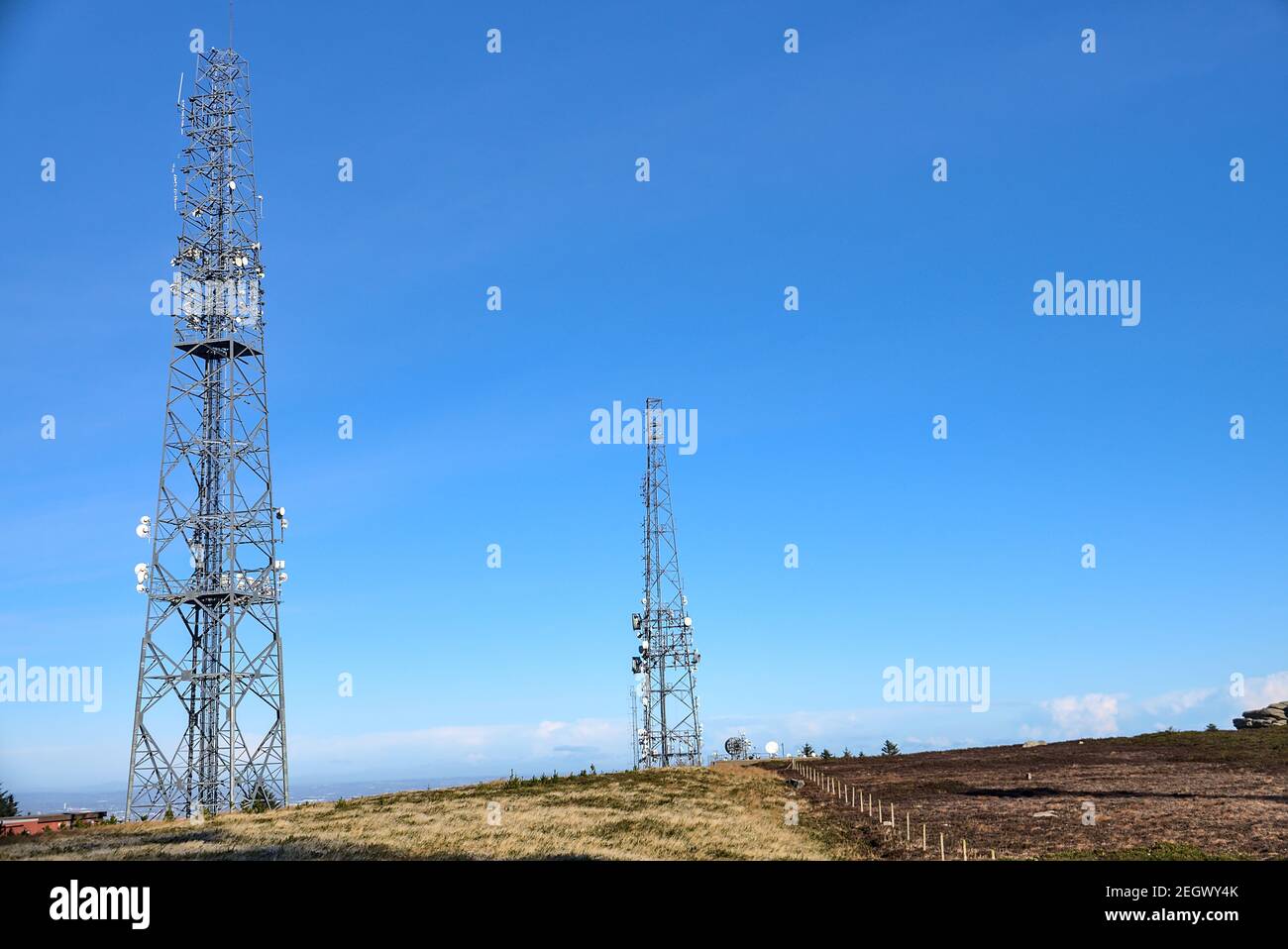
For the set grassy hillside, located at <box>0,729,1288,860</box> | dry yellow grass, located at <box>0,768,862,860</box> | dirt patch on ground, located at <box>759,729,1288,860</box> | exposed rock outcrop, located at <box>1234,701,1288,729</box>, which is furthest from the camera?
exposed rock outcrop, located at <box>1234,701,1288,729</box>

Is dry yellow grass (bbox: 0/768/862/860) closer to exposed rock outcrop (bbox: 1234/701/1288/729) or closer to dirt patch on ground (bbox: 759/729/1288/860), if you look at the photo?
dirt patch on ground (bbox: 759/729/1288/860)

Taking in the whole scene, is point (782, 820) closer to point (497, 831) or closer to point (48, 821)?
point (497, 831)

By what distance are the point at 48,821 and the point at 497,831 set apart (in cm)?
2966

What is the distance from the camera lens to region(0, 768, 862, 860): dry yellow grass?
29625mm

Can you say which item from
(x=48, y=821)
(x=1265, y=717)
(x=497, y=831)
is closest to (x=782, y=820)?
(x=497, y=831)

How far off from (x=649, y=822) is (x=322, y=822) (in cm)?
1188

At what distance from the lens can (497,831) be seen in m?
35.4

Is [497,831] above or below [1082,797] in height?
above

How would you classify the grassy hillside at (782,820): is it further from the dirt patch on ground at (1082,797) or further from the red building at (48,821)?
the red building at (48,821)

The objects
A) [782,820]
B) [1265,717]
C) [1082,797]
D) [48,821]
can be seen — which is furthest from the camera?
[1265,717]

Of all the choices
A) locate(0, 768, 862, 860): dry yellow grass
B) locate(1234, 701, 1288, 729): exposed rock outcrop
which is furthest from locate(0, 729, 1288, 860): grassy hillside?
locate(1234, 701, 1288, 729): exposed rock outcrop

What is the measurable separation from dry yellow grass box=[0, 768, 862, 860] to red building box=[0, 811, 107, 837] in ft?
25.1
